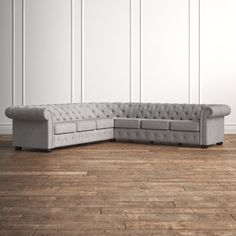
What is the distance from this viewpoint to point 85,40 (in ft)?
35.3

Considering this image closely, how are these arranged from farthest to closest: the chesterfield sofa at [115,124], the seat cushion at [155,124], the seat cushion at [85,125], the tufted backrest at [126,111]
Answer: the seat cushion at [155,124] → the tufted backrest at [126,111] → the seat cushion at [85,125] → the chesterfield sofa at [115,124]

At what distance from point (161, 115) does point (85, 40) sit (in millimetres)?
2681

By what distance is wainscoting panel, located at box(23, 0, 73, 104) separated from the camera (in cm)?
1073

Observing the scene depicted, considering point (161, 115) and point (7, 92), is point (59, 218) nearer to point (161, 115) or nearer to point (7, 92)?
point (161, 115)

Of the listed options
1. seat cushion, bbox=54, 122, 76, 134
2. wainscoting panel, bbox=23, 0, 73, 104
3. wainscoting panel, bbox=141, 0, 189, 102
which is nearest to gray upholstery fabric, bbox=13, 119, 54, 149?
seat cushion, bbox=54, 122, 76, 134

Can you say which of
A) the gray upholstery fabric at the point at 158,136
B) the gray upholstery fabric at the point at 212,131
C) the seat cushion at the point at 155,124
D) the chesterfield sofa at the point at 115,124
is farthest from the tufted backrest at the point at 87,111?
the gray upholstery fabric at the point at 212,131

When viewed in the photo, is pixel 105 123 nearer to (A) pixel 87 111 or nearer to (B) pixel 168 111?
(A) pixel 87 111

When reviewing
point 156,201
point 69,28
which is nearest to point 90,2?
point 69,28

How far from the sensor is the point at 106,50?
10750mm

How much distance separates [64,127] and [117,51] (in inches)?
136

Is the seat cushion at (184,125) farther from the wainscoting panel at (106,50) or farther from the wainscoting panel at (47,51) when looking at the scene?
the wainscoting panel at (47,51)

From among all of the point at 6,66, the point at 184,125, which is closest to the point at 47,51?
the point at 6,66

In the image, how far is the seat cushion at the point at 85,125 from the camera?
26.9ft

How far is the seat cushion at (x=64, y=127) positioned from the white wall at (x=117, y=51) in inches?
110
